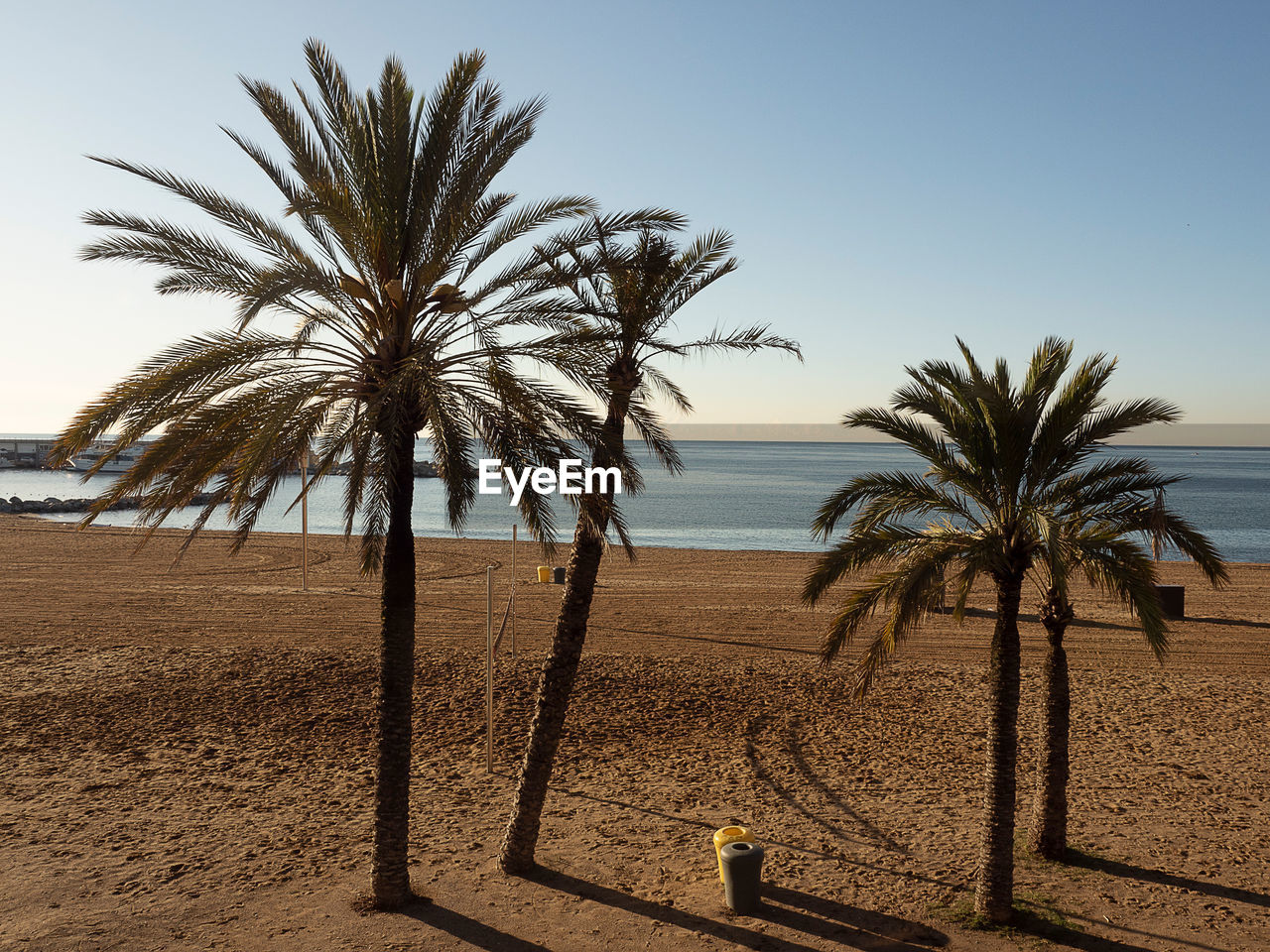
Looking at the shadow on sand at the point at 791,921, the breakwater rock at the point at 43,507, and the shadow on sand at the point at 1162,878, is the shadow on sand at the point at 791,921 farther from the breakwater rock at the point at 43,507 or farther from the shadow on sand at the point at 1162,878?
the breakwater rock at the point at 43,507

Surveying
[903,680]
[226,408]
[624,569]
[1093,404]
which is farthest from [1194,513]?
[226,408]

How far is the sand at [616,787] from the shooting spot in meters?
8.44

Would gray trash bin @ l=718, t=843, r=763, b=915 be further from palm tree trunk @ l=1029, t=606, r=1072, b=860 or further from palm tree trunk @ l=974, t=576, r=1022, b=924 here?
palm tree trunk @ l=1029, t=606, r=1072, b=860

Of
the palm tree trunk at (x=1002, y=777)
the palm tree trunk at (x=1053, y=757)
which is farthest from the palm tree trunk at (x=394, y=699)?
the palm tree trunk at (x=1053, y=757)

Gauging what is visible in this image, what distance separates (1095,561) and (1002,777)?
2.30 metres

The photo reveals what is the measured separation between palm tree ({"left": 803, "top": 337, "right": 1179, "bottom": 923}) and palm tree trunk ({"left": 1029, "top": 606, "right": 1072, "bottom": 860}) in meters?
1.00

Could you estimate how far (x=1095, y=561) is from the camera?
314 inches

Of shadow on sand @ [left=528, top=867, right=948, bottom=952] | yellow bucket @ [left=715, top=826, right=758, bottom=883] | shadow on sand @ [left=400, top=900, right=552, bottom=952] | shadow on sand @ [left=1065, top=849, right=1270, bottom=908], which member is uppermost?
yellow bucket @ [left=715, top=826, right=758, bottom=883]

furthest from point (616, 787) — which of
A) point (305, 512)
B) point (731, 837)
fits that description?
point (305, 512)

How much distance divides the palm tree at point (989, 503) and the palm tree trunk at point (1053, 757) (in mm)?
997

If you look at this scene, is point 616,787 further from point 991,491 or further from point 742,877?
point 991,491

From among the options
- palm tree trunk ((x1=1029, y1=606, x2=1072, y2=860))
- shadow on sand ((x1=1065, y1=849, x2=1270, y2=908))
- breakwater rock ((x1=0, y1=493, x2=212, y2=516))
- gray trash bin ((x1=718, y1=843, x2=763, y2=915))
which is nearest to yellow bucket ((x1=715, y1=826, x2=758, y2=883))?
gray trash bin ((x1=718, y1=843, x2=763, y2=915))

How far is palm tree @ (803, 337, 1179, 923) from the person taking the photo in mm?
8242

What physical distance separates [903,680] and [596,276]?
38.5 feet
